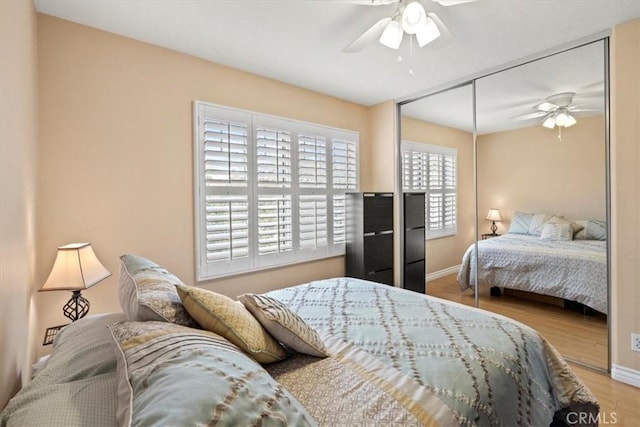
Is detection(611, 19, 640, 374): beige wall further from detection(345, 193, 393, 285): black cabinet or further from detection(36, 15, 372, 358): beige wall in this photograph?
detection(36, 15, 372, 358): beige wall

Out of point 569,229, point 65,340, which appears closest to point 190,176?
point 65,340

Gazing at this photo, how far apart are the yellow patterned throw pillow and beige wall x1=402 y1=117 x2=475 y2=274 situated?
2618mm

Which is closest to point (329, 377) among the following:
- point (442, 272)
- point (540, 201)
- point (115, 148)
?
point (115, 148)

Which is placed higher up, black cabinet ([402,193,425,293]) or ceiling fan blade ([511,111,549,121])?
ceiling fan blade ([511,111,549,121])

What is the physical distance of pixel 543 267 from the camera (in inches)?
104

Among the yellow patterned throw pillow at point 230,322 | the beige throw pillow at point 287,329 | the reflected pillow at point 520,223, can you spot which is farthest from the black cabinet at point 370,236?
the yellow patterned throw pillow at point 230,322

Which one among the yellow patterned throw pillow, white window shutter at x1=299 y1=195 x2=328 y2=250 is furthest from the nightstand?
the yellow patterned throw pillow

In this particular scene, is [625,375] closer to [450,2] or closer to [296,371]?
[296,371]

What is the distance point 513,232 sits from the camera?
2812mm

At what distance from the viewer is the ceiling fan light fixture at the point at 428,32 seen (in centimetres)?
174

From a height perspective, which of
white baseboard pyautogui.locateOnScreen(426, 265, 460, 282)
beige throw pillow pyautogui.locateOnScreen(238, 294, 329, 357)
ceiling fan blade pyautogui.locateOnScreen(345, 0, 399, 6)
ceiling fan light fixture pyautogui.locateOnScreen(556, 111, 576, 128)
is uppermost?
ceiling fan blade pyautogui.locateOnScreen(345, 0, 399, 6)

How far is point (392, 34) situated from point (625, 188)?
1989 mm

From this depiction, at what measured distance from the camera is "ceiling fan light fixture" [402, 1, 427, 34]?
1.64 metres

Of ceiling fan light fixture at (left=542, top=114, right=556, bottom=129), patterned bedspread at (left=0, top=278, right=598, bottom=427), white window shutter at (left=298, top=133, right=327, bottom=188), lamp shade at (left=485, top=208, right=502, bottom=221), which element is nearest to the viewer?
patterned bedspread at (left=0, top=278, right=598, bottom=427)
